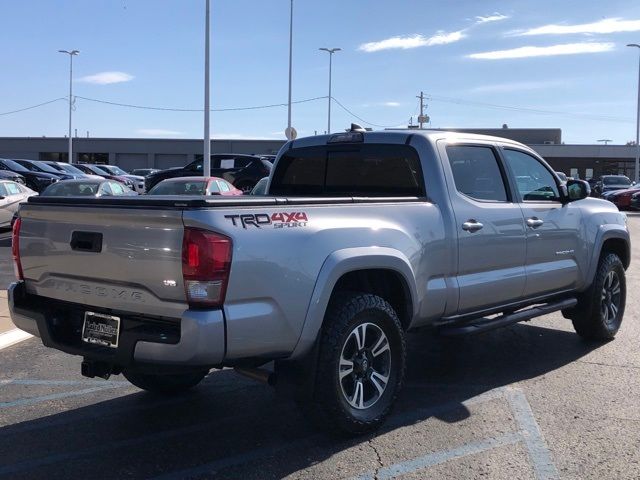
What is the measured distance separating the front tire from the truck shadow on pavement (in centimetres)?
18

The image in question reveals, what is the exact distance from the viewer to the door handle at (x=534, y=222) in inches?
224

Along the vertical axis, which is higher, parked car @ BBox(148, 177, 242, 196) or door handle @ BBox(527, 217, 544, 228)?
parked car @ BBox(148, 177, 242, 196)

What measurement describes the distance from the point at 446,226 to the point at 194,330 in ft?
7.15

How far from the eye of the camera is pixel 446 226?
484 cm

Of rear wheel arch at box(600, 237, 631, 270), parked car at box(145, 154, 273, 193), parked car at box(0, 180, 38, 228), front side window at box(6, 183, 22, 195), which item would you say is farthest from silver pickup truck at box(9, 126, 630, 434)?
parked car at box(145, 154, 273, 193)

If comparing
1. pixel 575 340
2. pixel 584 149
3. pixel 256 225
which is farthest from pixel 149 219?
pixel 584 149

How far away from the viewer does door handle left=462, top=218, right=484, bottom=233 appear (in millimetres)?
4988

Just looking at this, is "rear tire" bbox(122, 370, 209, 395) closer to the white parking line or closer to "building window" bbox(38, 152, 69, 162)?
the white parking line

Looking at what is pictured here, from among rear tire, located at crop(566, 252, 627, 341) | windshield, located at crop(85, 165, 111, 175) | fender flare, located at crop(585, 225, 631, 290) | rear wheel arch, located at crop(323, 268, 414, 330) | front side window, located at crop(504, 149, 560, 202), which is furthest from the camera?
windshield, located at crop(85, 165, 111, 175)

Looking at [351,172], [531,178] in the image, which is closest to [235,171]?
[531,178]

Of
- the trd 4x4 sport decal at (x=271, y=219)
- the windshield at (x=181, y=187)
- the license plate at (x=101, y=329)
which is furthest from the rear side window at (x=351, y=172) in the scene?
the windshield at (x=181, y=187)

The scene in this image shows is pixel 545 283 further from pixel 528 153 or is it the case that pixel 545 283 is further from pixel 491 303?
pixel 528 153

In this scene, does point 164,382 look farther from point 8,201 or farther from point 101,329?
point 8,201

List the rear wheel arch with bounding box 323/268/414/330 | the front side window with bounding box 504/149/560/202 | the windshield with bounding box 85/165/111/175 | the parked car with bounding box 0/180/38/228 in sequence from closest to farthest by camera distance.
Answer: the rear wheel arch with bounding box 323/268/414/330 < the front side window with bounding box 504/149/560/202 < the parked car with bounding box 0/180/38/228 < the windshield with bounding box 85/165/111/175
